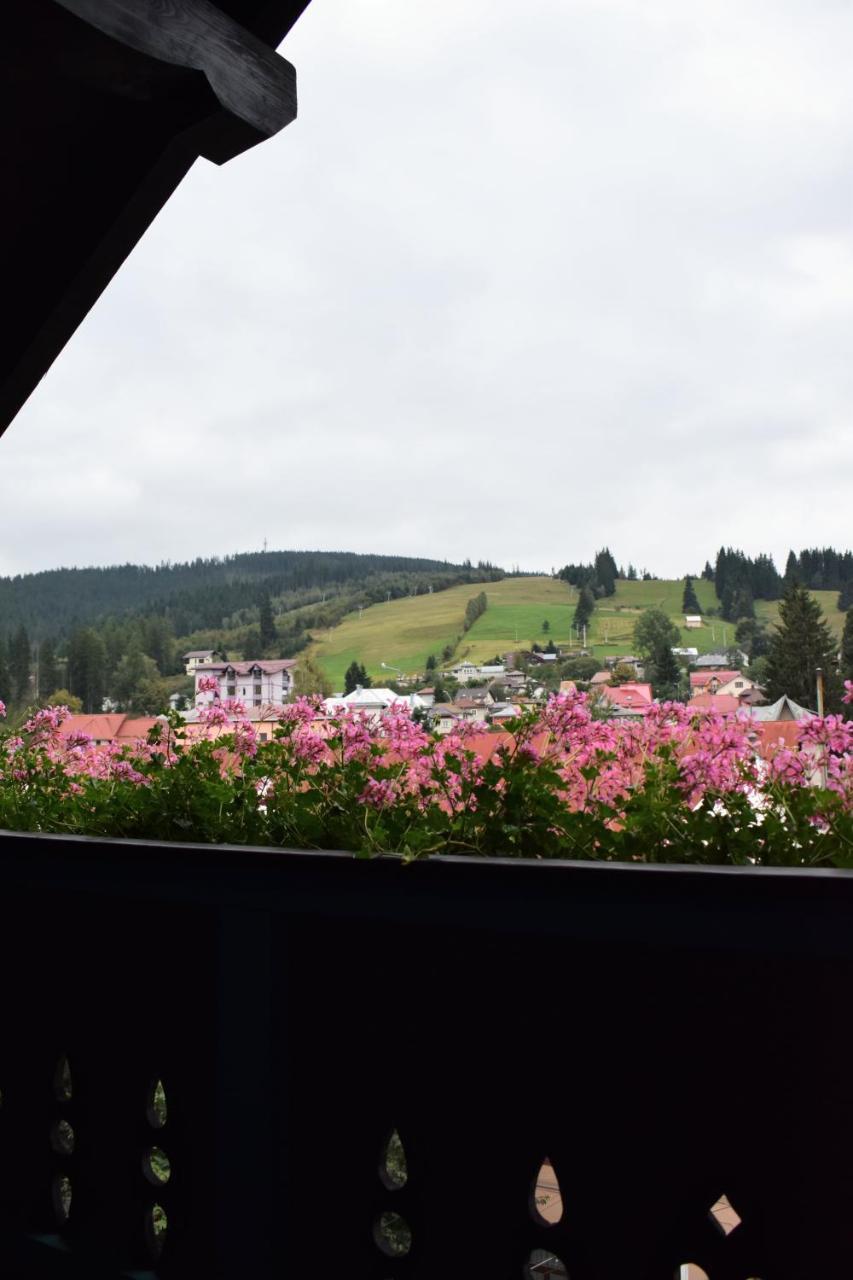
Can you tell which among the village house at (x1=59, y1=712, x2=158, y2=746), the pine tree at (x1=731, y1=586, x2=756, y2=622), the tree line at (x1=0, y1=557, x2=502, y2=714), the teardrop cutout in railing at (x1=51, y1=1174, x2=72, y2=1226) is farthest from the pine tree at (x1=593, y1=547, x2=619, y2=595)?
the teardrop cutout in railing at (x1=51, y1=1174, x2=72, y2=1226)

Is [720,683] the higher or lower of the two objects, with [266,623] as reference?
lower

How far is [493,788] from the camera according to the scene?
4.79 ft

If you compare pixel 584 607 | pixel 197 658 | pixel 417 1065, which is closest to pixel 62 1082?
pixel 417 1065

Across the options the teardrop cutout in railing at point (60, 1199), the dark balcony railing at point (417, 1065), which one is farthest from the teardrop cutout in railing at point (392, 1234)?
the teardrop cutout in railing at point (60, 1199)

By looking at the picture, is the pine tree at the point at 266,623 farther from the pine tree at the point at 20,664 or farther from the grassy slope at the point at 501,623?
the pine tree at the point at 20,664

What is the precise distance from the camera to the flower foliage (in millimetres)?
1263

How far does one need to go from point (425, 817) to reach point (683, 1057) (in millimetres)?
498

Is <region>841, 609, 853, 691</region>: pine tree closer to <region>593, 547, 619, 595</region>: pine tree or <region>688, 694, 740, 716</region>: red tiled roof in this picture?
<region>688, 694, 740, 716</region>: red tiled roof

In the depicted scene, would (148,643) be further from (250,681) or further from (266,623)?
(250,681)

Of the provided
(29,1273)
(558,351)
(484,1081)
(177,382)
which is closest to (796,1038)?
(484,1081)

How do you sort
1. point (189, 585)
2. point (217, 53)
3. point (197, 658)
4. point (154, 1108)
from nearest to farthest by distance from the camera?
point (217, 53), point (154, 1108), point (197, 658), point (189, 585)

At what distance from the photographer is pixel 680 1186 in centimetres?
121

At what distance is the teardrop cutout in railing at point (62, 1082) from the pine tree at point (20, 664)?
4.09 ft

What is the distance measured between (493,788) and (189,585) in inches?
94.1
